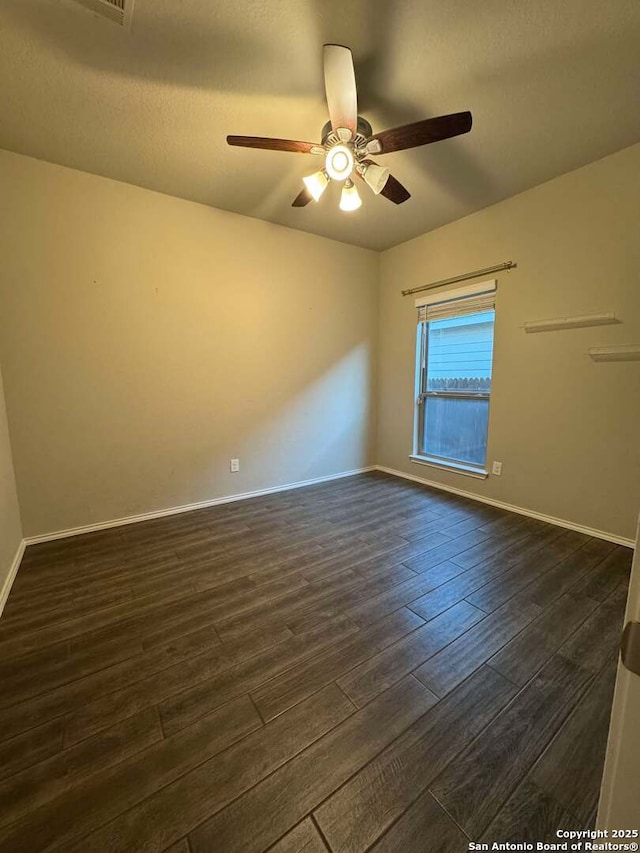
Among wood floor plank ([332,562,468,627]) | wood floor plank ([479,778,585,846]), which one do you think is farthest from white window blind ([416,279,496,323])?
wood floor plank ([479,778,585,846])

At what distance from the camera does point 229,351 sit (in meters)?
3.08

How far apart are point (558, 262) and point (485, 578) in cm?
238

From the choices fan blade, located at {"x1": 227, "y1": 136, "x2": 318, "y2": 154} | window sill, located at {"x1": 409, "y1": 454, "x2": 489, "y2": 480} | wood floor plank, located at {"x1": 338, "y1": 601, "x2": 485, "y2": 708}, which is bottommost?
wood floor plank, located at {"x1": 338, "y1": 601, "x2": 485, "y2": 708}

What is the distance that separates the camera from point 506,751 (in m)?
1.06

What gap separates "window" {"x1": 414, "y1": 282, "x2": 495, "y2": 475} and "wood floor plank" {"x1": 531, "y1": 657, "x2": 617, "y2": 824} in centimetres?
212

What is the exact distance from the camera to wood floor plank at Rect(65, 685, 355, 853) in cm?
85

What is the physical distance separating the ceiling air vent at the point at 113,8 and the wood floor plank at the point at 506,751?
2999mm

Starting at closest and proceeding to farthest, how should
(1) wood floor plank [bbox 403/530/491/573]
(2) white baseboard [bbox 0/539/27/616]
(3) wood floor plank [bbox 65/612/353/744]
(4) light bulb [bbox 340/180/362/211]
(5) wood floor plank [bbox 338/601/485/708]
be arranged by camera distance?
(3) wood floor plank [bbox 65/612/353/744]
(5) wood floor plank [bbox 338/601/485/708]
(2) white baseboard [bbox 0/539/27/616]
(4) light bulb [bbox 340/180/362/211]
(1) wood floor plank [bbox 403/530/491/573]

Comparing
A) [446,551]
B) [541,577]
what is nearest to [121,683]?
[446,551]

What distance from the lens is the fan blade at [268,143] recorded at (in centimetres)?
162

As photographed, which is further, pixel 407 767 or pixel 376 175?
pixel 376 175

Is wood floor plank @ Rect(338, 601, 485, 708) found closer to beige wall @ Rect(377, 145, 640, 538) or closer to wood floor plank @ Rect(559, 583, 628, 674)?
wood floor plank @ Rect(559, 583, 628, 674)

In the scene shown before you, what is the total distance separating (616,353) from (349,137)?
220 cm

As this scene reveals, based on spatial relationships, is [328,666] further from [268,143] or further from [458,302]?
[458,302]
